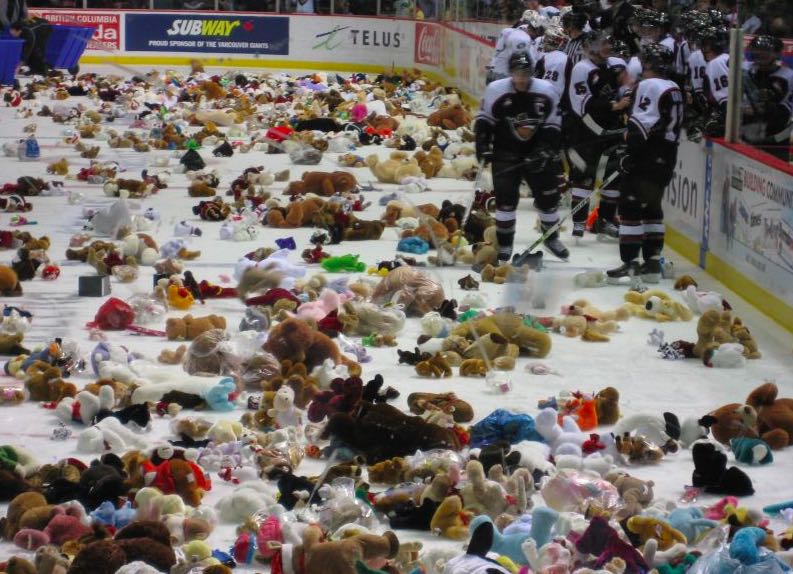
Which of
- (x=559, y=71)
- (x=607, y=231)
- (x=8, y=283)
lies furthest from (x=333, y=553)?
(x=559, y=71)

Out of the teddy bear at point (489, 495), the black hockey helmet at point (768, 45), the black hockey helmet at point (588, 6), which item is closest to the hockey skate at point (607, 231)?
the black hockey helmet at point (768, 45)

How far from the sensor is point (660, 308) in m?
9.97

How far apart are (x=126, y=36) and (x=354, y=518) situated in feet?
80.4

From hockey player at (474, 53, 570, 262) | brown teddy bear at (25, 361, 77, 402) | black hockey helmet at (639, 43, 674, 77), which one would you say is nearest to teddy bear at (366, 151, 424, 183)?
hockey player at (474, 53, 570, 262)

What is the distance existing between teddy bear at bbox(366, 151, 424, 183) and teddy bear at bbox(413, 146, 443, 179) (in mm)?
79

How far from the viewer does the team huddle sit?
10.9m

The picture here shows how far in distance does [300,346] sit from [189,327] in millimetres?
1240

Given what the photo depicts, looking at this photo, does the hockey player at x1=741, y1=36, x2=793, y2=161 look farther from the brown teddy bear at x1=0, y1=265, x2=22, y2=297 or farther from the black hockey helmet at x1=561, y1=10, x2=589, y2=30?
the brown teddy bear at x1=0, y1=265, x2=22, y2=297

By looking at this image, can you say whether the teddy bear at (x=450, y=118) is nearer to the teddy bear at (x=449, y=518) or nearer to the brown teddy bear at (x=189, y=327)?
the brown teddy bear at (x=189, y=327)

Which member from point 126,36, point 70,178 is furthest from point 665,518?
point 126,36

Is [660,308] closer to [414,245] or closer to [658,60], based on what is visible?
[658,60]

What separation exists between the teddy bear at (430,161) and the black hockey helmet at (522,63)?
4928 mm

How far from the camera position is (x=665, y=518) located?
19.7ft

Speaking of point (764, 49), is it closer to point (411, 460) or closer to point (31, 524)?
point (411, 460)
